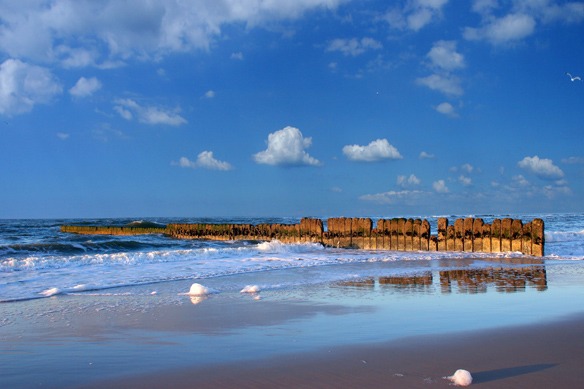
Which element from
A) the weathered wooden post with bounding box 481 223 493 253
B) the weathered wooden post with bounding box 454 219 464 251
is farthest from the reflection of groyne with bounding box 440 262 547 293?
the weathered wooden post with bounding box 454 219 464 251

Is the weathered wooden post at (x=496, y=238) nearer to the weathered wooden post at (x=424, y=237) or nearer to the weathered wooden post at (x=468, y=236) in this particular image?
the weathered wooden post at (x=468, y=236)

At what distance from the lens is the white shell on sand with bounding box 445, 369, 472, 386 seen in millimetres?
3164

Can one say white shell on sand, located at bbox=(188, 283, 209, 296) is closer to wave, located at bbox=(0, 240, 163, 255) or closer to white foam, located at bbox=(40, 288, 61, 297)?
white foam, located at bbox=(40, 288, 61, 297)

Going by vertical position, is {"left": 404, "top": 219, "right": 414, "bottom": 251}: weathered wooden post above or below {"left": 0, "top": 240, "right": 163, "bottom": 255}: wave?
above

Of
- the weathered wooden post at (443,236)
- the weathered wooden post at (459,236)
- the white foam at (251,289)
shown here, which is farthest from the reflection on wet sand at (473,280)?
the weathered wooden post at (443,236)

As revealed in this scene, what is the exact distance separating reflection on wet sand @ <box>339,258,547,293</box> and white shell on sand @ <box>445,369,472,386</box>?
424 centimetres

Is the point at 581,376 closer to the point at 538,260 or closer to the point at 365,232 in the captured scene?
the point at 538,260

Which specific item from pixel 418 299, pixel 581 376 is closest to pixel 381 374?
pixel 581 376

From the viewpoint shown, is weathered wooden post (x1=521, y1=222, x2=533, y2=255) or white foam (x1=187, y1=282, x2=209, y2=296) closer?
white foam (x1=187, y1=282, x2=209, y2=296)

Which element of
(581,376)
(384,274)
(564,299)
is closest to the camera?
(581,376)

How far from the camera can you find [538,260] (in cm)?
1302

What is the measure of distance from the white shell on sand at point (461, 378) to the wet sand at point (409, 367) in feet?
0.20

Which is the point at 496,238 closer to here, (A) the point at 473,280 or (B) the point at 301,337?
(A) the point at 473,280

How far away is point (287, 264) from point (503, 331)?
25.9ft
